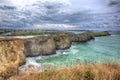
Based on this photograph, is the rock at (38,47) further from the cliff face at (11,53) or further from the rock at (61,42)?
the cliff face at (11,53)

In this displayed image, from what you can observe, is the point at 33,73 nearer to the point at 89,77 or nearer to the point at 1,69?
the point at 89,77

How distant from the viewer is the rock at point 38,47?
53.8 feet

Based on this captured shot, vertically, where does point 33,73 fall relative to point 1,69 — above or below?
above

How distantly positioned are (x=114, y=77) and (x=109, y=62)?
582 millimetres

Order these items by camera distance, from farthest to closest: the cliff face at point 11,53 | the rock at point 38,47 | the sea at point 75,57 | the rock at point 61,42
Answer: the rock at point 61,42
the rock at point 38,47
the cliff face at point 11,53
the sea at point 75,57

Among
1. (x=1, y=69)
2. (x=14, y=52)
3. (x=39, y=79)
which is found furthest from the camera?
(x=14, y=52)

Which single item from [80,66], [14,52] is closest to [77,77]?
[80,66]

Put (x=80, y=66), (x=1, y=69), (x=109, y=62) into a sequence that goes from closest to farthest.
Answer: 1. (x=80, y=66)
2. (x=109, y=62)
3. (x=1, y=69)

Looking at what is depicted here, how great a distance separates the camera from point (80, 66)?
3.51m

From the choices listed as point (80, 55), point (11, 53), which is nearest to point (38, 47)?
point (80, 55)

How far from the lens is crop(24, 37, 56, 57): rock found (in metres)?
16.4

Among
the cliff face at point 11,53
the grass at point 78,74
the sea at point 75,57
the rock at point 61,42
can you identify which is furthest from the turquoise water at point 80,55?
the grass at point 78,74

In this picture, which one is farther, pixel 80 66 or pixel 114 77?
pixel 80 66

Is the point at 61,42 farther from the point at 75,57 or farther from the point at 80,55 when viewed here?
the point at 75,57
